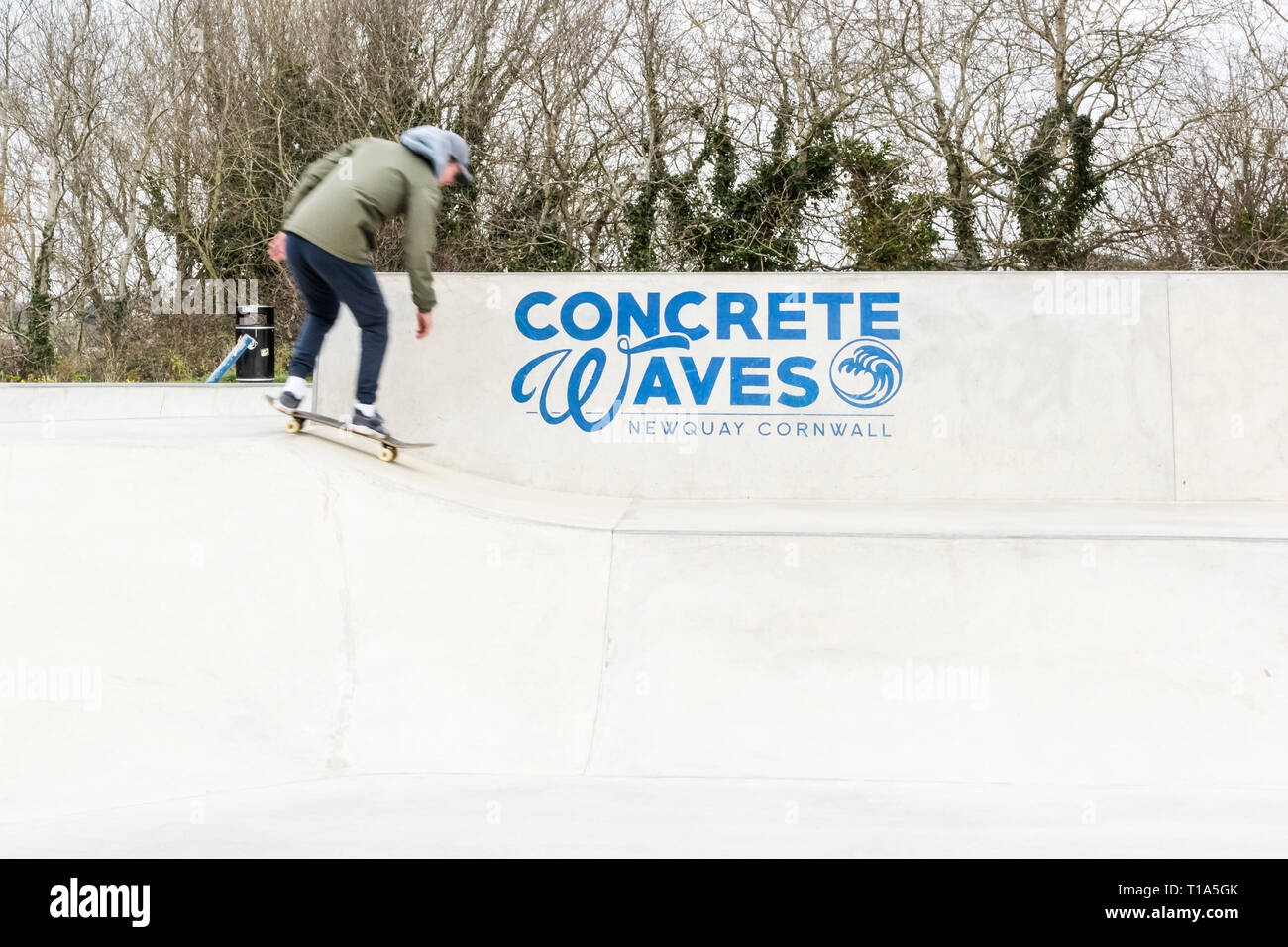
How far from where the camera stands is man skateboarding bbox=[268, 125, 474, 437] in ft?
17.4

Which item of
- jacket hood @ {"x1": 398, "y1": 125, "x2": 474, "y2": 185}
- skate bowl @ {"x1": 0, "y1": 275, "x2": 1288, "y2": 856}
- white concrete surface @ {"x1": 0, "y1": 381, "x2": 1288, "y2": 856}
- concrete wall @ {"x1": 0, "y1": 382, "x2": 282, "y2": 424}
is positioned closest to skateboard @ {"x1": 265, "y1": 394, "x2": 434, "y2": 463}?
skate bowl @ {"x1": 0, "y1": 275, "x2": 1288, "y2": 856}

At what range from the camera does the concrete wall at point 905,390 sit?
636 centimetres

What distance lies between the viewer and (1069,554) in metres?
4.62

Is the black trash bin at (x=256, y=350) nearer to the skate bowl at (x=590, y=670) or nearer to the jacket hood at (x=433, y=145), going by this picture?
the skate bowl at (x=590, y=670)

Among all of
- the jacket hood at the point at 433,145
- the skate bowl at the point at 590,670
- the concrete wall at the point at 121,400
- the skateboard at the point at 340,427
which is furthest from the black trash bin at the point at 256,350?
the jacket hood at the point at 433,145

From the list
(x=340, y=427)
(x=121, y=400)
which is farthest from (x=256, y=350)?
(x=340, y=427)

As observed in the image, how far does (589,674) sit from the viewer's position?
428cm

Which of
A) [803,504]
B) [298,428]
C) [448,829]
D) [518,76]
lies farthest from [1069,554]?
[518,76]

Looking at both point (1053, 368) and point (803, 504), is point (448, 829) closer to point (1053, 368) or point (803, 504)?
point (803, 504)

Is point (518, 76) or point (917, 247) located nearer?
point (917, 247)

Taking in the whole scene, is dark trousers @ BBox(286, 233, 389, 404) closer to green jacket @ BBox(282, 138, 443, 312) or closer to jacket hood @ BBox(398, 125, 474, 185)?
green jacket @ BBox(282, 138, 443, 312)

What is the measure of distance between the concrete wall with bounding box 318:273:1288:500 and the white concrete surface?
4.22 ft

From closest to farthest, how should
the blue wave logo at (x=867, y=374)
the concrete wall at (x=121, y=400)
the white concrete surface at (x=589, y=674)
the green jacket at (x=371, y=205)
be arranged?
the white concrete surface at (x=589, y=674)
the green jacket at (x=371, y=205)
the blue wave logo at (x=867, y=374)
the concrete wall at (x=121, y=400)

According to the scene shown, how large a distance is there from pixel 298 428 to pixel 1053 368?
446 centimetres
